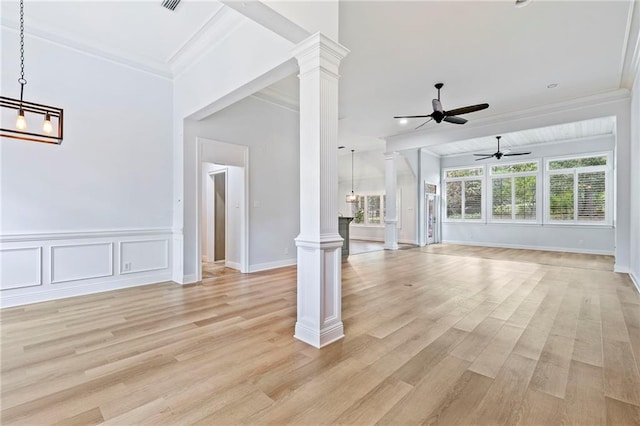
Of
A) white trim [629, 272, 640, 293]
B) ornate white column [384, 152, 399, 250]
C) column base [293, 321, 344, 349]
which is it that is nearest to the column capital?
column base [293, 321, 344, 349]

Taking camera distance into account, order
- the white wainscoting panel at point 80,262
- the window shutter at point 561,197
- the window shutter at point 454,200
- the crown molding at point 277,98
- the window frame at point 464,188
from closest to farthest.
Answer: the white wainscoting panel at point 80,262
the crown molding at point 277,98
the window shutter at point 561,197
the window frame at point 464,188
the window shutter at point 454,200

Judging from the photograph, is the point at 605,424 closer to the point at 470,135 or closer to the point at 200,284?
the point at 200,284

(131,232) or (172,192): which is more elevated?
(172,192)

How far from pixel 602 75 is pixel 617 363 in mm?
5021

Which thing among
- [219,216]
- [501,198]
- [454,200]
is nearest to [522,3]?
[219,216]

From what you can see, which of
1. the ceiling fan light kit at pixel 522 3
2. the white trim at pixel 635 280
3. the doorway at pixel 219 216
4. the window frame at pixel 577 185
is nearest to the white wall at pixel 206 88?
the doorway at pixel 219 216


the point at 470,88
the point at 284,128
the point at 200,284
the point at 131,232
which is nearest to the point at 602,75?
the point at 470,88

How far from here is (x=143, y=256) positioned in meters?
4.60

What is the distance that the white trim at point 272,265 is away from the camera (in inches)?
219

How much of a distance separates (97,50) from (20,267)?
3069 millimetres

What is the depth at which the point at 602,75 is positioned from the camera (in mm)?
4867

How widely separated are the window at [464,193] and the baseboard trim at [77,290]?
33.1 feet

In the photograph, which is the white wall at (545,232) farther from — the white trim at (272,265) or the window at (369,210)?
the white trim at (272,265)

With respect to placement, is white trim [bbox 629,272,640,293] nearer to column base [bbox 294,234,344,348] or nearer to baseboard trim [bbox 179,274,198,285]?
column base [bbox 294,234,344,348]
